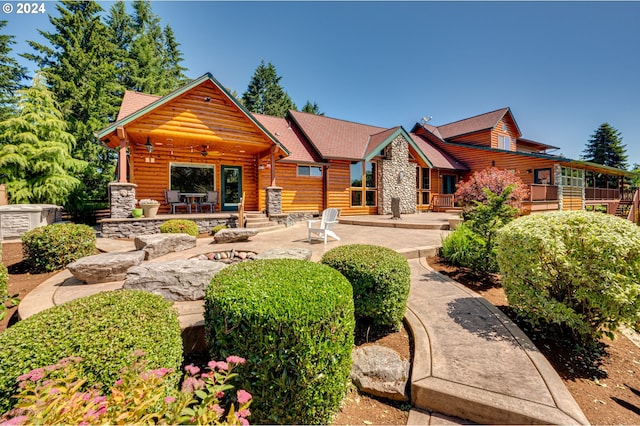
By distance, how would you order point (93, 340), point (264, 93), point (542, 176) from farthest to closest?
1. point (264, 93)
2. point (542, 176)
3. point (93, 340)

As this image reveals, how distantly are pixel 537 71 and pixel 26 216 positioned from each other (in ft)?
63.0

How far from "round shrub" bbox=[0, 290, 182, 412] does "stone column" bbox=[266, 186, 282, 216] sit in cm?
933

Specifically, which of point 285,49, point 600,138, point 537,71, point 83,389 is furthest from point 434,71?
point 600,138

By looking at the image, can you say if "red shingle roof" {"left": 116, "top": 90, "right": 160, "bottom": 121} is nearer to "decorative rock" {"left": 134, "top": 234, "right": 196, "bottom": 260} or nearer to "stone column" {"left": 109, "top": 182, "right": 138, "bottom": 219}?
"stone column" {"left": 109, "top": 182, "right": 138, "bottom": 219}

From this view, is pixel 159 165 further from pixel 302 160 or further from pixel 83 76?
pixel 83 76

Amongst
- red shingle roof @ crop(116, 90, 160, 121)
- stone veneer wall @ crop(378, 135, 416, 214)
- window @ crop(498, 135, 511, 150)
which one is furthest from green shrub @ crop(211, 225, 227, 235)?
window @ crop(498, 135, 511, 150)

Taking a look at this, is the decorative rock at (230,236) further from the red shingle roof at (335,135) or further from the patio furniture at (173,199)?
the red shingle roof at (335,135)

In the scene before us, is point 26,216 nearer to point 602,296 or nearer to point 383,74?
point 602,296

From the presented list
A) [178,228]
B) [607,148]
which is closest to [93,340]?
[178,228]

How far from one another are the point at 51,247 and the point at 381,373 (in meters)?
6.19

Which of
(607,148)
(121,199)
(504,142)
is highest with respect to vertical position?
(607,148)

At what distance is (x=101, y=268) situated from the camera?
155 inches

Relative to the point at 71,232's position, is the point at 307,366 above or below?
below

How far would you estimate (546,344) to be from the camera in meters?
3.02
